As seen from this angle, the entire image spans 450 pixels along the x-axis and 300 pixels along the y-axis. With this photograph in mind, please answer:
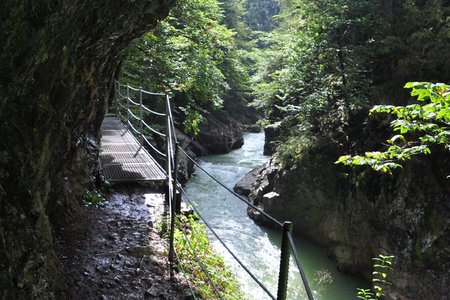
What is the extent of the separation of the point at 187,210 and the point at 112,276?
1708 mm

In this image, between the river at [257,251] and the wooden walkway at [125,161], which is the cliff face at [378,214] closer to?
the river at [257,251]

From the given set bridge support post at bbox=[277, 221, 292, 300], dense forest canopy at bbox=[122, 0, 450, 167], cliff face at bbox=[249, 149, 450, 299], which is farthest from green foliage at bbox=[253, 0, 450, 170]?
bridge support post at bbox=[277, 221, 292, 300]

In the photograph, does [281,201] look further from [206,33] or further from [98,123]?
[98,123]

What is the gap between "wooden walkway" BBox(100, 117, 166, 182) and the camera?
5.84 m

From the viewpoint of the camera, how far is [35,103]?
2492mm

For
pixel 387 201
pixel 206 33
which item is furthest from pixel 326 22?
pixel 387 201

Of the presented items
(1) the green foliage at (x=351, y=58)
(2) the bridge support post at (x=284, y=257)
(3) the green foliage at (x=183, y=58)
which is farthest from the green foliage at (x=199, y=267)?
(1) the green foliage at (x=351, y=58)

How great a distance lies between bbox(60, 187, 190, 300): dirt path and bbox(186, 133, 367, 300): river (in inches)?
95.8

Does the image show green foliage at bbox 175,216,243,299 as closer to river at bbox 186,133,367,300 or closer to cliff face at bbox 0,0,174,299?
cliff face at bbox 0,0,174,299

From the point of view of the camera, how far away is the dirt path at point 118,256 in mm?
3416

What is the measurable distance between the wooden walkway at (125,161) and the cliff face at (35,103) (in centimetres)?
246

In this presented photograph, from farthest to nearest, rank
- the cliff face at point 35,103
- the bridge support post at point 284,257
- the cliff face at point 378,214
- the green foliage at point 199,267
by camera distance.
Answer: the cliff face at point 378,214, the green foliage at point 199,267, the cliff face at point 35,103, the bridge support post at point 284,257

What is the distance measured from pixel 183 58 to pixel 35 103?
26.8 ft

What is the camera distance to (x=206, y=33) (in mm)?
10898
